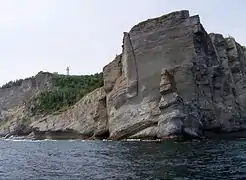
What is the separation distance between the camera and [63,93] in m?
123

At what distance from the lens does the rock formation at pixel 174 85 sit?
69.7 metres

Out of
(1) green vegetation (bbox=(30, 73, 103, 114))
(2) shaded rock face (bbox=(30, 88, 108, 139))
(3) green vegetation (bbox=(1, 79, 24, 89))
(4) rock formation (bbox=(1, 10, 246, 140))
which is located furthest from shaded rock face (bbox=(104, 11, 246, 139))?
(3) green vegetation (bbox=(1, 79, 24, 89))

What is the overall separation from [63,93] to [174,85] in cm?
5815

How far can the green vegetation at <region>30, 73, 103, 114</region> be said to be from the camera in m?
116

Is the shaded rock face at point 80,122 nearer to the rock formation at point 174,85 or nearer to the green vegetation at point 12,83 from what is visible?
the rock formation at point 174,85

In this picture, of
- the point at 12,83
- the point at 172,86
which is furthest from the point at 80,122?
the point at 12,83

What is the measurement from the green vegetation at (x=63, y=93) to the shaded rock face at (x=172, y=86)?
34.2 metres

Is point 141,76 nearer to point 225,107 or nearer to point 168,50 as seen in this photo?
point 168,50

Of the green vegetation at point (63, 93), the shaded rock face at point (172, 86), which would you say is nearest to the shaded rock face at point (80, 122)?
the shaded rock face at point (172, 86)

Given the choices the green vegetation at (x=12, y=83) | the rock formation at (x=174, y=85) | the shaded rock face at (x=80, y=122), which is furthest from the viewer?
the green vegetation at (x=12, y=83)

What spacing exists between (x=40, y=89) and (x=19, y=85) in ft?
50.2

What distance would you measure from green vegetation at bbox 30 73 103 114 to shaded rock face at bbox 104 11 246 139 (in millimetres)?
34192

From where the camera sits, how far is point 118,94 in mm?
81625

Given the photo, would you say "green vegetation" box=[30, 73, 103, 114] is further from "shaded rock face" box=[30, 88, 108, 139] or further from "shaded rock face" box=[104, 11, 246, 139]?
Answer: "shaded rock face" box=[104, 11, 246, 139]
